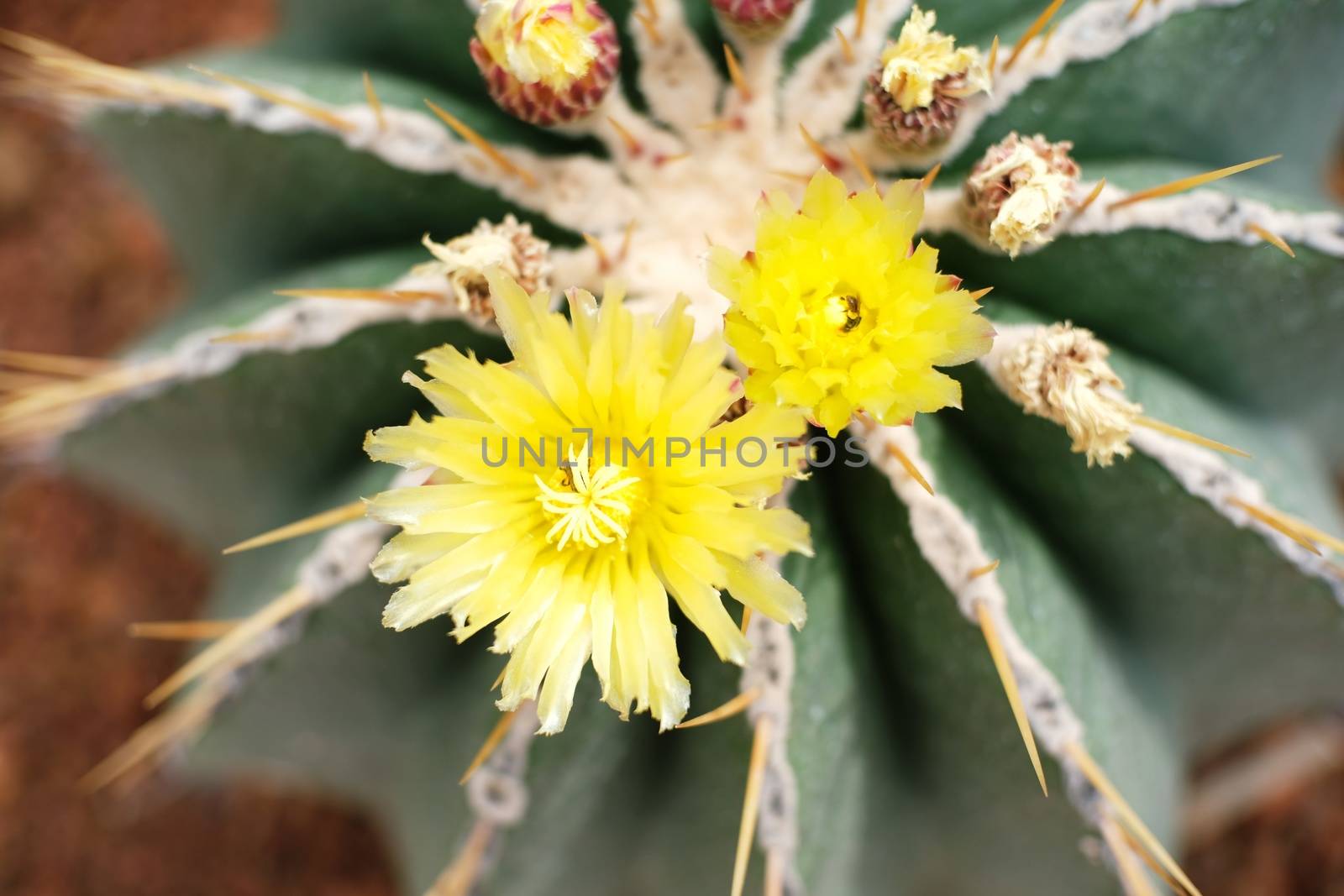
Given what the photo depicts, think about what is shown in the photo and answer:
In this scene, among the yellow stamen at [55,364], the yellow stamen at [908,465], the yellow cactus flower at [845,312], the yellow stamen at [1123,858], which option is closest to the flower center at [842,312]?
the yellow cactus flower at [845,312]

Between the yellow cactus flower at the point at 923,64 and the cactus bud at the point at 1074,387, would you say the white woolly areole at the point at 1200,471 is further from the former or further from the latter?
the yellow cactus flower at the point at 923,64

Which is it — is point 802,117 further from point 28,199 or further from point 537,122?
point 28,199

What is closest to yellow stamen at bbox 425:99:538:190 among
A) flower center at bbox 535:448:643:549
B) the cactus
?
the cactus

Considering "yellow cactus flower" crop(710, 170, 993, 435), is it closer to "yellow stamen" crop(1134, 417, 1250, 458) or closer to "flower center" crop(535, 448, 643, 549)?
"flower center" crop(535, 448, 643, 549)

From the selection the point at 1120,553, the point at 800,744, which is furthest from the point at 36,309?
the point at 1120,553

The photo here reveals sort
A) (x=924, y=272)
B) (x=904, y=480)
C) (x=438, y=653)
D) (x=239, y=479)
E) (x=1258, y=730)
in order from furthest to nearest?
(x=1258, y=730) < (x=239, y=479) < (x=438, y=653) < (x=904, y=480) < (x=924, y=272)

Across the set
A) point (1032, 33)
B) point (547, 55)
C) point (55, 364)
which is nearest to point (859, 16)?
point (1032, 33)
